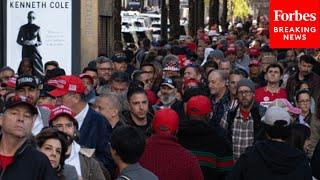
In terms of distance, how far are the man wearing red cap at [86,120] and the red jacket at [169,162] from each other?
1077mm

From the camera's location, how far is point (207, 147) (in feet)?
28.1

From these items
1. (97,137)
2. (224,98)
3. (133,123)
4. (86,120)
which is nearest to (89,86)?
(224,98)

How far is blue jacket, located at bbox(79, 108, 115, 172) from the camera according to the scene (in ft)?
28.5

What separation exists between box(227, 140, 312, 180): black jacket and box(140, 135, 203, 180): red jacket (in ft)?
1.31

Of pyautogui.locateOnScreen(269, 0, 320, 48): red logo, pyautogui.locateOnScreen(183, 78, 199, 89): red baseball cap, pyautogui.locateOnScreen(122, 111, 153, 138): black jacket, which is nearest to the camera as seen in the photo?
pyautogui.locateOnScreen(122, 111, 153, 138): black jacket

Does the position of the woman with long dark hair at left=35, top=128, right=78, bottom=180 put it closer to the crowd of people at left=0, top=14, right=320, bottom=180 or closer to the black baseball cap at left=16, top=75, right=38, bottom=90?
the crowd of people at left=0, top=14, right=320, bottom=180

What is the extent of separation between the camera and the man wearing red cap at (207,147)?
28.1 feet

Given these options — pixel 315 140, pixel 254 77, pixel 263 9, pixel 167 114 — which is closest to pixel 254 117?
pixel 315 140

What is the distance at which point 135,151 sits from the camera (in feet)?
21.3

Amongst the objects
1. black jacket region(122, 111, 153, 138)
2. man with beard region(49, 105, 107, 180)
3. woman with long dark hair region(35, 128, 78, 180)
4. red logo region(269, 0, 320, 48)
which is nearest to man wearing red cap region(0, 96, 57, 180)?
woman with long dark hair region(35, 128, 78, 180)

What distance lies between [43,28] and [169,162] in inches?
372

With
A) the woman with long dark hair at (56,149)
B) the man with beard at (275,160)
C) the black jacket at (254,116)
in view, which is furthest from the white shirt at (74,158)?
the black jacket at (254,116)

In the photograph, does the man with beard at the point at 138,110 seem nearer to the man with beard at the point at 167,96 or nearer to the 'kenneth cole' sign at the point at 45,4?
the man with beard at the point at 167,96

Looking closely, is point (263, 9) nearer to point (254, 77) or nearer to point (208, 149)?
point (254, 77)
